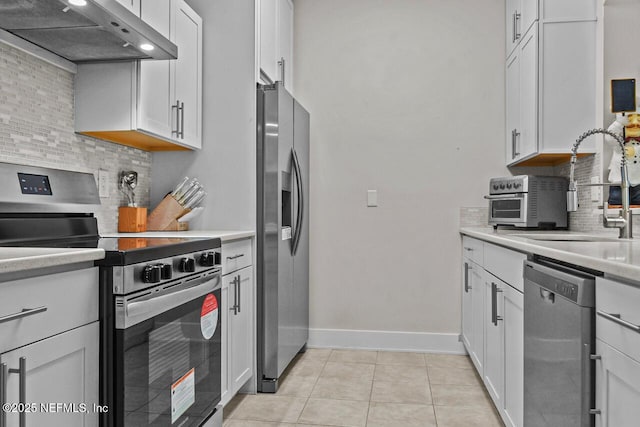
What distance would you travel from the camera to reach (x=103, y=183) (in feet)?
8.24

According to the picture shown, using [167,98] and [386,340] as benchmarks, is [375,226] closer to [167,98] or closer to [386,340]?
[386,340]

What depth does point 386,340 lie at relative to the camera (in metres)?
3.74

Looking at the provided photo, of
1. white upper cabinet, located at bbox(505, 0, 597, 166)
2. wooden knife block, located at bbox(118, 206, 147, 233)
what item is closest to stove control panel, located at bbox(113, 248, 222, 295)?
wooden knife block, located at bbox(118, 206, 147, 233)

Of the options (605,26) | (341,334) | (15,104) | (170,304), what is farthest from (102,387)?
(605,26)

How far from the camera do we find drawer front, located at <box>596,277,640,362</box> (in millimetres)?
1071

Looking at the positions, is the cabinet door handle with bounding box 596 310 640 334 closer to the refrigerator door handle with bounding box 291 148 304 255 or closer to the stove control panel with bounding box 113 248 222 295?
the stove control panel with bounding box 113 248 222 295

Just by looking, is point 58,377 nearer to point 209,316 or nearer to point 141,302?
point 141,302

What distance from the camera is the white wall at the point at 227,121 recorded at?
287 cm

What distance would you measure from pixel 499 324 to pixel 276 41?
2.22 metres

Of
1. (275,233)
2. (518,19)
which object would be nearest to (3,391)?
(275,233)

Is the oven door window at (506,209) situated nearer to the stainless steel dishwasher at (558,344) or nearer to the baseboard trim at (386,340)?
the baseboard trim at (386,340)

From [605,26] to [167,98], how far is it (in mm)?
2370

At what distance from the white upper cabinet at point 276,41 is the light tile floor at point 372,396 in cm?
187

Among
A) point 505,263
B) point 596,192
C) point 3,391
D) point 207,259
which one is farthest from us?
point 596,192
